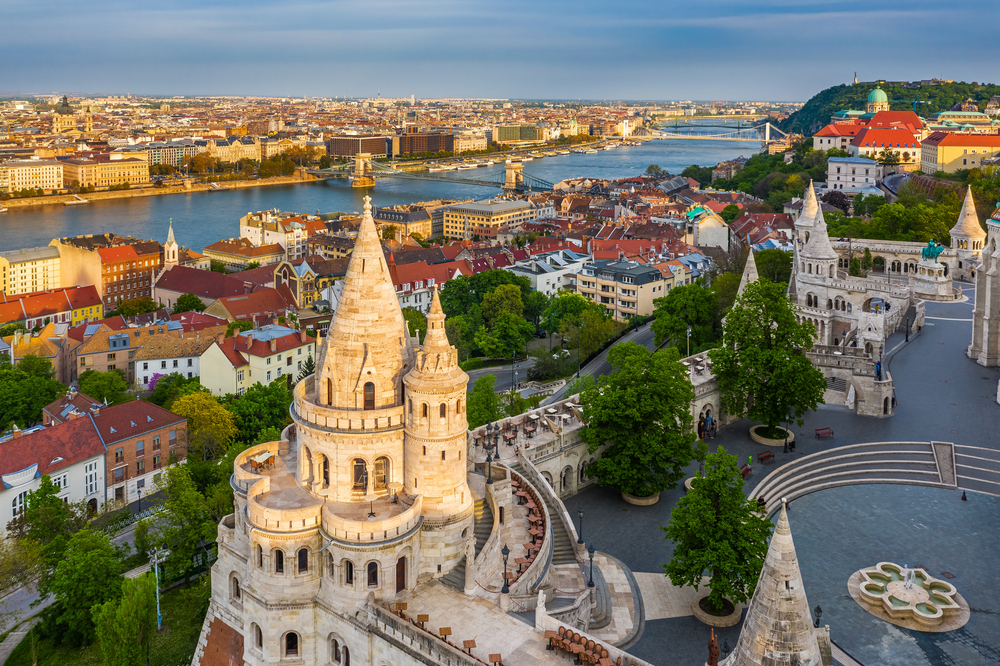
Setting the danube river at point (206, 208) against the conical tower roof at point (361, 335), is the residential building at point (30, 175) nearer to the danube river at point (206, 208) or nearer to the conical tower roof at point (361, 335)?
the danube river at point (206, 208)

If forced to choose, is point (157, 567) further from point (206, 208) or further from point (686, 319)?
point (206, 208)

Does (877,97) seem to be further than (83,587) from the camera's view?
Yes

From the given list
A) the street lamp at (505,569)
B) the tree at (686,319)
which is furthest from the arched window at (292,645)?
the tree at (686,319)

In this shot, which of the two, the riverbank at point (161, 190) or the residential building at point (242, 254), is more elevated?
the riverbank at point (161, 190)

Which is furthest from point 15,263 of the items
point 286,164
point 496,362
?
point 286,164

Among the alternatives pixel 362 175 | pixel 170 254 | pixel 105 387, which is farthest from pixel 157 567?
pixel 362 175

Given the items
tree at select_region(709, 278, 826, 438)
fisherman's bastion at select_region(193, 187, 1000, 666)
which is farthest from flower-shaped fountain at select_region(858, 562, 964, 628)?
tree at select_region(709, 278, 826, 438)
